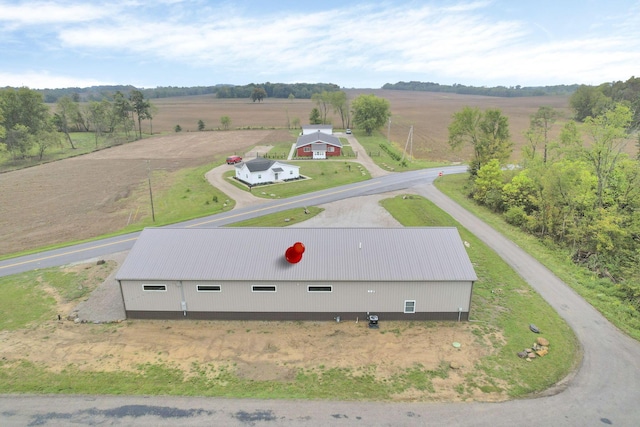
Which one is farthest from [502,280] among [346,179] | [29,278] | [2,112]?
[2,112]

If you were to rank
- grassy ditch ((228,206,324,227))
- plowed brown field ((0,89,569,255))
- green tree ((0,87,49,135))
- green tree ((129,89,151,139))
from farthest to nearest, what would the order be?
green tree ((129,89,151,139)) < green tree ((0,87,49,135)) < plowed brown field ((0,89,569,255)) < grassy ditch ((228,206,324,227))

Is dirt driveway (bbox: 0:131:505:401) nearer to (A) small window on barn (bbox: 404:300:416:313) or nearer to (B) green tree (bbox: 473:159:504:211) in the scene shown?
(A) small window on barn (bbox: 404:300:416:313)

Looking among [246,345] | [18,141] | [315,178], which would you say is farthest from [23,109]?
[246,345]

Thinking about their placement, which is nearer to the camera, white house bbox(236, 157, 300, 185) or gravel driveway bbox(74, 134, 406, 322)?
gravel driveway bbox(74, 134, 406, 322)

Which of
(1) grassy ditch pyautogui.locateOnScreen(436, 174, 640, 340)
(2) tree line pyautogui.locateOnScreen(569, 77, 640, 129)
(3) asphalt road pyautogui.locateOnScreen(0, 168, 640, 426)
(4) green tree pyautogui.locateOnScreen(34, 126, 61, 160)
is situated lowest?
(3) asphalt road pyautogui.locateOnScreen(0, 168, 640, 426)

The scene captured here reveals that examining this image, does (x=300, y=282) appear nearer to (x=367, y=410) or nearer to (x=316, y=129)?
(x=367, y=410)

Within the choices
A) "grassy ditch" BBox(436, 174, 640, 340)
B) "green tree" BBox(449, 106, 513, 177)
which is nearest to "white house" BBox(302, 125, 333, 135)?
"green tree" BBox(449, 106, 513, 177)
